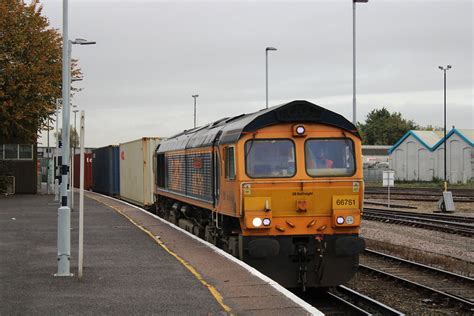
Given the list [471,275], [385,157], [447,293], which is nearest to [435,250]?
[471,275]

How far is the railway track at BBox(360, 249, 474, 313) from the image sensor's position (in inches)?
428

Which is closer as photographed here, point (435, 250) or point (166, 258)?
point (166, 258)

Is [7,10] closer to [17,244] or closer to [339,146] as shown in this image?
[17,244]

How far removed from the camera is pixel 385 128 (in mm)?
119875

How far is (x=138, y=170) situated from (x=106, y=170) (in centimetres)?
1286

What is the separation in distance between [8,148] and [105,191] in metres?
7.52

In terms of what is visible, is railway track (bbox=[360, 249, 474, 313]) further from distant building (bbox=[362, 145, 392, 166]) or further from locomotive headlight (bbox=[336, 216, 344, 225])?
distant building (bbox=[362, 145, 392, 166])

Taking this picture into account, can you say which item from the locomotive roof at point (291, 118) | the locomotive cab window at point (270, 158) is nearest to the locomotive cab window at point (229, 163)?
the locomotive roof at point (291, 118)

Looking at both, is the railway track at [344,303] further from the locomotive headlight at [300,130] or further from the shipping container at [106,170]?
the shipping container at [106,170]

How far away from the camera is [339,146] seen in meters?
11.5

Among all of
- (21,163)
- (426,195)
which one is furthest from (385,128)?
(21,163)

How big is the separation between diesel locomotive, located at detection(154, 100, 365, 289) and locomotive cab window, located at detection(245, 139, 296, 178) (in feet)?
0.05

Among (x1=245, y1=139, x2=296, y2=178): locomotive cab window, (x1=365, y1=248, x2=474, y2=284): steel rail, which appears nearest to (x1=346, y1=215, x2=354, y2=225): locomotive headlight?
(x1=245, y1=139, x2=296, y2=178): locomotive cab window

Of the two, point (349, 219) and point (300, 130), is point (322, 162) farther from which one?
point (349, 219)
